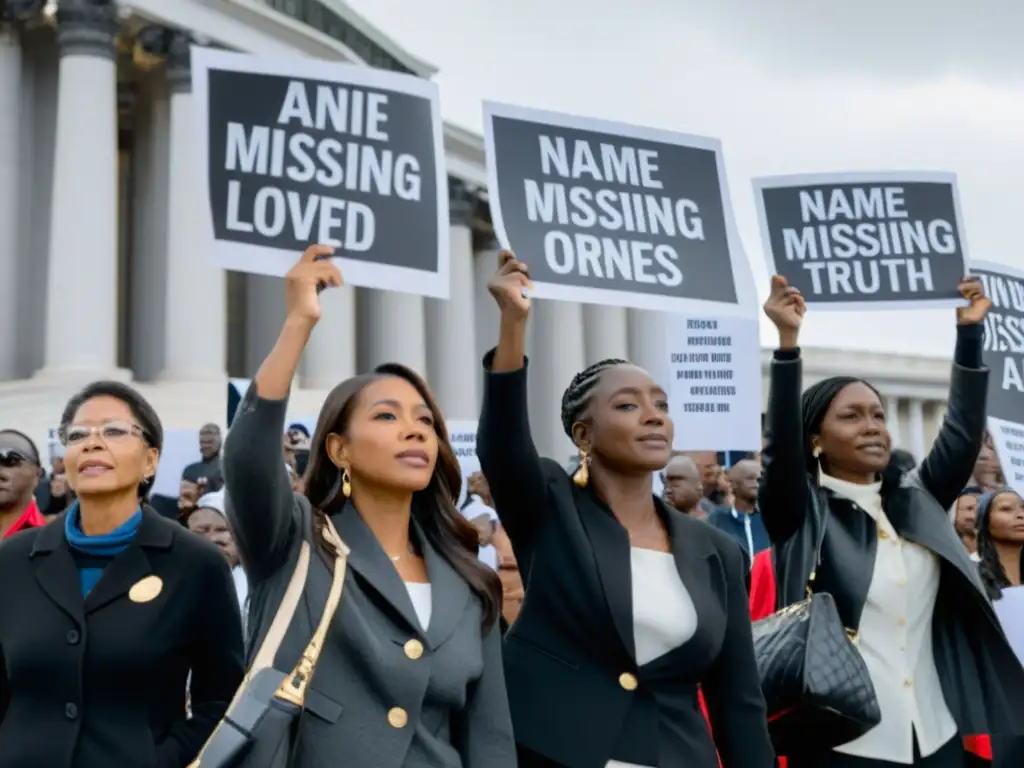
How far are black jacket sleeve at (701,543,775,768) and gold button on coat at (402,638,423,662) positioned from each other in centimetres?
131

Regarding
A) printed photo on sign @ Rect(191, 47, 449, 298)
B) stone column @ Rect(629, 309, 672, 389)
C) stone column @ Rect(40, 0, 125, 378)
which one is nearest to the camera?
printed photo on sign @ Rect(191, 47, 449, 298)

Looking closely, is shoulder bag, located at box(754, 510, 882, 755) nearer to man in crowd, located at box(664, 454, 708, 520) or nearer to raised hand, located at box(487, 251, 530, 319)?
raised hand, located at box(487, 251, 530, 319)

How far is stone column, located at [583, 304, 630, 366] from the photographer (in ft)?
145

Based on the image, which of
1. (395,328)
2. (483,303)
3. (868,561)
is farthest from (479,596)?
(483,303)

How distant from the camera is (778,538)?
5.75 metres

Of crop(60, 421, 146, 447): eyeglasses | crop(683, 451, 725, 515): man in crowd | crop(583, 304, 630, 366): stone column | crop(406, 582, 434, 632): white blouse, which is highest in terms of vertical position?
crop(583, 304, 630, 366): stone column

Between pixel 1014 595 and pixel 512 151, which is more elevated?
pixel 512 151

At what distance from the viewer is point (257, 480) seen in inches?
151

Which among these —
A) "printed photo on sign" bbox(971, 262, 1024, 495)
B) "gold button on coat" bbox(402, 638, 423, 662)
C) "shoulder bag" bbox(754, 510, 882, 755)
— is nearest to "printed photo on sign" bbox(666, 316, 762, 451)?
"printed photo on sign" bbox(971, 262, 1024, 495)

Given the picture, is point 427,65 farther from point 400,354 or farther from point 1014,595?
point 1014,595

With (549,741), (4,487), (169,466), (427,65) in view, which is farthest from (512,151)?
(427,65)

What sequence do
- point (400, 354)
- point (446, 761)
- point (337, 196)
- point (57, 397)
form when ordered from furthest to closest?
point (400, 354) → point (57, 397) → point (337, 196) → point (446, 761)

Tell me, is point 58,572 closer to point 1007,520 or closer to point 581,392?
point 581,392

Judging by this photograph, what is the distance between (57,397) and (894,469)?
766 inches
